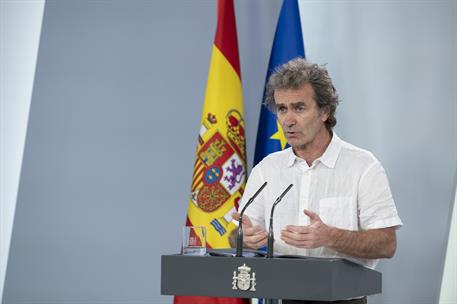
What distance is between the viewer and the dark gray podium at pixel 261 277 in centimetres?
181

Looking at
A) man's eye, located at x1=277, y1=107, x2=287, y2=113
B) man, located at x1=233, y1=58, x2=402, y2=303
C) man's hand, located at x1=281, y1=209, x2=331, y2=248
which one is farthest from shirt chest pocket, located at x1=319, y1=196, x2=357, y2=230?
man's hand, located at x1=281, y1=209, x2=331, y2=248

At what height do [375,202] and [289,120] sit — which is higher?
[289,120]

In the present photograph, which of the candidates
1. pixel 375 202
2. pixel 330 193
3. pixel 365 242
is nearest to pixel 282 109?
pixel 330 193

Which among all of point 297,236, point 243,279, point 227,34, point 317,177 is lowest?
point 243,279

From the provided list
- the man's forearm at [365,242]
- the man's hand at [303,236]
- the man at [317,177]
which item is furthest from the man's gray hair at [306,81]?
the man's hand at [303,236]

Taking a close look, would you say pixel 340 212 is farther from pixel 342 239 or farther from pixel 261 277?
pixel 261 277

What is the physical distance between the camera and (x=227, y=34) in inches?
156

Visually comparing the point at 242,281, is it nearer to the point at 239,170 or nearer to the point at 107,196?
the point at 239,170

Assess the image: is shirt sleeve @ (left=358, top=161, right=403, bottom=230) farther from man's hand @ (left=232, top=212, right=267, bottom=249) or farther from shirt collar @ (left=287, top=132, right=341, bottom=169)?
man's hand @ (left=232, top=212, right=267, bottom=249)

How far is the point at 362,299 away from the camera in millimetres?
2443

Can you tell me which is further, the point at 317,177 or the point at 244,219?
the point at 317,177

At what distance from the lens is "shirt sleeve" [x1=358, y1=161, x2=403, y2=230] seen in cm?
241

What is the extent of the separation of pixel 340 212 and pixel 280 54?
1.61 meters

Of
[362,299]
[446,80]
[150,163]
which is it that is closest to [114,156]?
[150,163]
